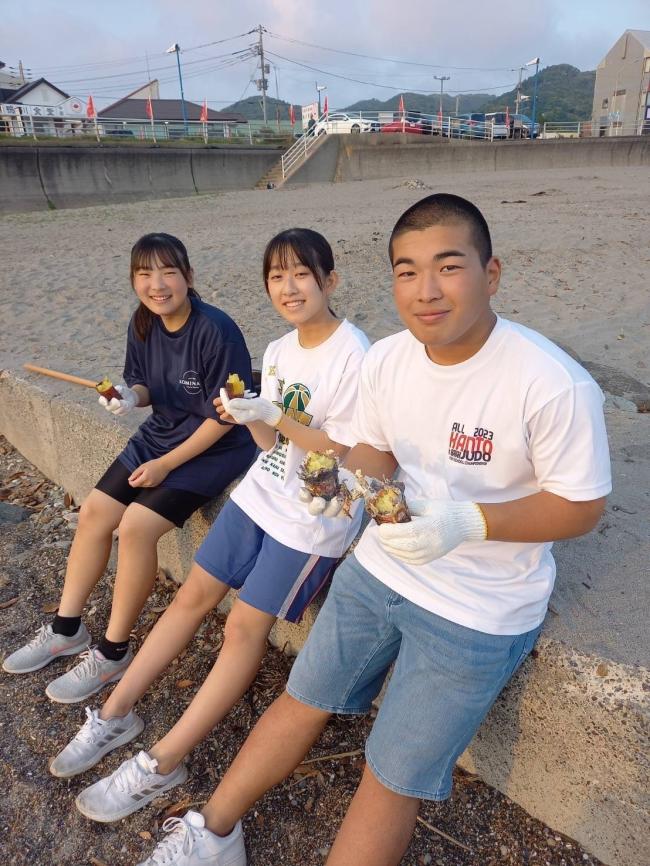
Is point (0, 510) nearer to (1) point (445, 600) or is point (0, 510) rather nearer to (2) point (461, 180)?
(1) point (445, 600)

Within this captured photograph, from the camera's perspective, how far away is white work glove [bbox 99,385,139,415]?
2439 mm

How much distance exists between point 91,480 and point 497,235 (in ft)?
20.1

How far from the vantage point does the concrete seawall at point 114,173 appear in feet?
52.0

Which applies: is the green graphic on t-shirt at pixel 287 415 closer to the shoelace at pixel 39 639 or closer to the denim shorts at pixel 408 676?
the denim shorts at pixel 408 676

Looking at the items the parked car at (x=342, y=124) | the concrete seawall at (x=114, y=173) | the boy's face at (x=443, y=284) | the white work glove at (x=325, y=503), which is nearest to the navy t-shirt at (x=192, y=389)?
the white work glove at (x=325, y=503)

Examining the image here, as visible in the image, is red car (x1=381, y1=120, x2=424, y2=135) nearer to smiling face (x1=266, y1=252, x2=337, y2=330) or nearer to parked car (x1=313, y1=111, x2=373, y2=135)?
parked car (x1=313, y1=111, x2=373, y2=135)

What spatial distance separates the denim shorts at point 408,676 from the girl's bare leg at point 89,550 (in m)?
1.08

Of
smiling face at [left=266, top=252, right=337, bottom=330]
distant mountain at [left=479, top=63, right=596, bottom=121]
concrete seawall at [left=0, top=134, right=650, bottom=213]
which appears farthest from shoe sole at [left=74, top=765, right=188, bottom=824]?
distant mountain at [left=479, top=63, right=596, bottom=121]

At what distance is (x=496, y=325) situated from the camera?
4.83ft

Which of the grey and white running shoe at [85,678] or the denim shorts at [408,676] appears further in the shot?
the grey and white running shoe at [85,678]

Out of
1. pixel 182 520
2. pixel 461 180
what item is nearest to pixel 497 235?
pixel 182 520

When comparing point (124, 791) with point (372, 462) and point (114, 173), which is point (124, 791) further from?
point (114, 173)

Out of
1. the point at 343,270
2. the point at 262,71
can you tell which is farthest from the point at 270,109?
the point at 343,270

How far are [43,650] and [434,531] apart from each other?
1.73 meters
